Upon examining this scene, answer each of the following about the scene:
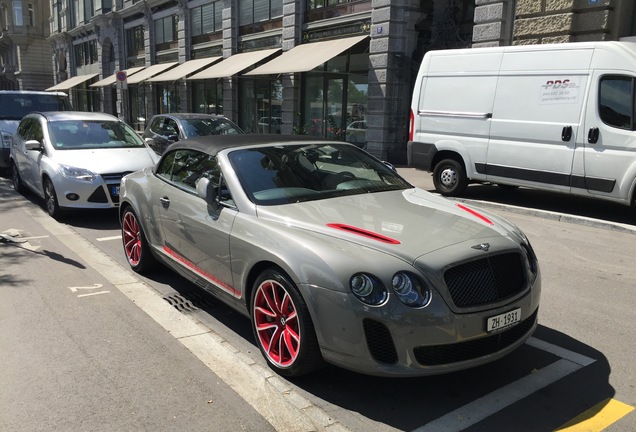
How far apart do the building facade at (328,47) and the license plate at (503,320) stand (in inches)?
444

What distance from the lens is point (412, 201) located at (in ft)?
13.7

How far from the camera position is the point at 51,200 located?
844 cm

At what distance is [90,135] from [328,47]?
10633mm

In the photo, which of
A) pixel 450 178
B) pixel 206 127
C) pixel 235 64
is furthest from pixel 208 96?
pixel 450 178

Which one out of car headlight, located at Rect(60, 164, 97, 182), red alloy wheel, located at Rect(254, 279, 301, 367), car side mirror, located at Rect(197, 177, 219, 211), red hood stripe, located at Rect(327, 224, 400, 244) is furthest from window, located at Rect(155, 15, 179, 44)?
red hood stripe, located at Rect(327, 224, 400, 244)

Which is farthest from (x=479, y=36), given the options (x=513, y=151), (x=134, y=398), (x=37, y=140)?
(x=134, y=398)

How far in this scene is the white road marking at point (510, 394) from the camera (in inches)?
118

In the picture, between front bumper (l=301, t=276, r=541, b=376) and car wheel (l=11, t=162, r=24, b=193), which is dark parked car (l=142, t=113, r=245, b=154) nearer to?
car wheel (l=11, t=162, r=24, b=193)

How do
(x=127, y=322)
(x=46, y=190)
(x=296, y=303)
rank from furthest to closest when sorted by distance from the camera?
(x=46, y=190)
(x=127, y=322)
(x=296, y=303)

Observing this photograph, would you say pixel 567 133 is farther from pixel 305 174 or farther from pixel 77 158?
pixel 77 158

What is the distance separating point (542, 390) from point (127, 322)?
3.25 meters

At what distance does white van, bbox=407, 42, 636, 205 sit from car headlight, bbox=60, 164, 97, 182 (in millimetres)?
6173

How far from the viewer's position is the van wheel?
10.2 meters

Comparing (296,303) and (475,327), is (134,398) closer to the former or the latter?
(296,303)
